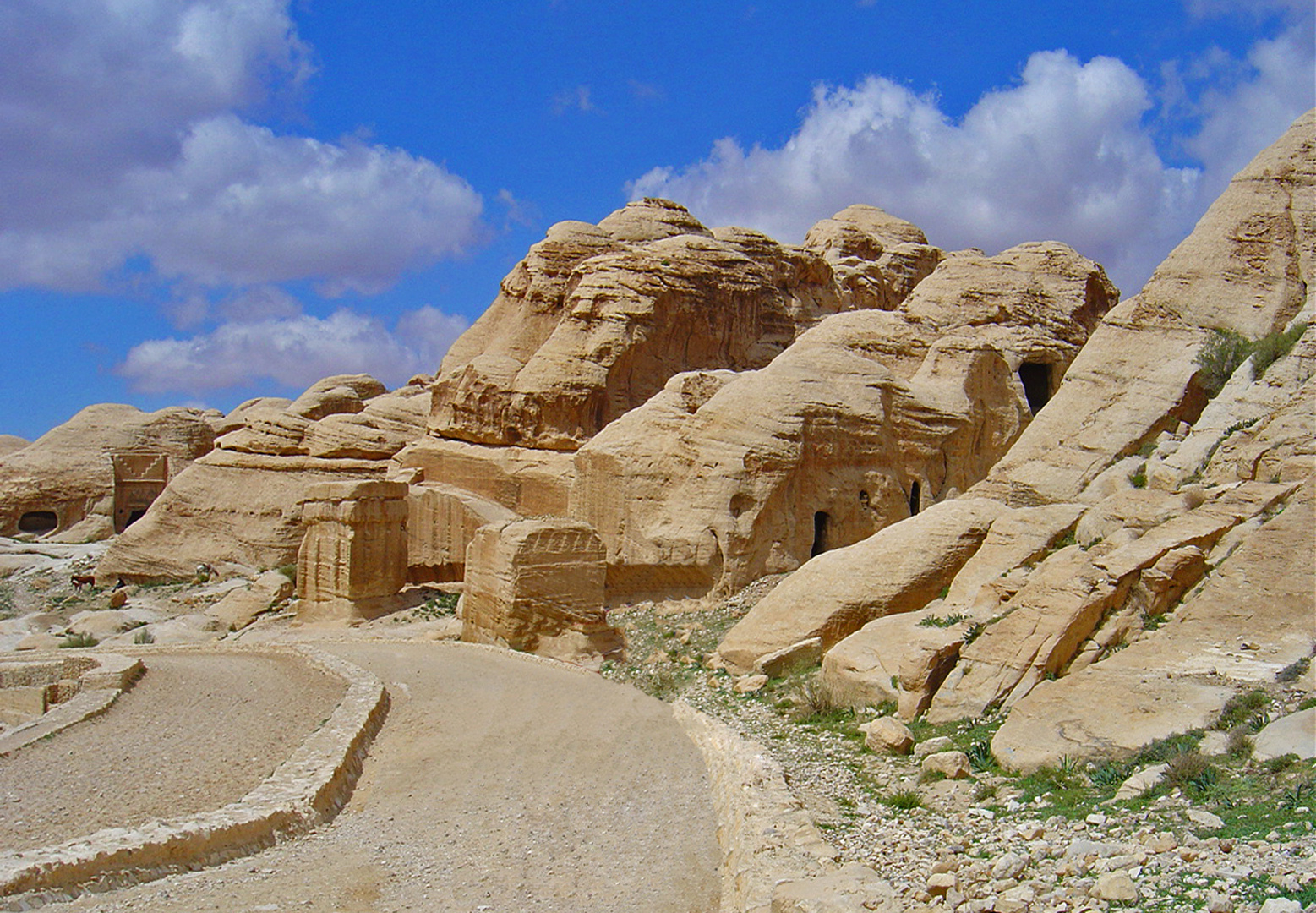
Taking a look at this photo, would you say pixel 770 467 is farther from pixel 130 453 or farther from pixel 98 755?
pixel 130 453

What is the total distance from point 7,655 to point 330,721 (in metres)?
10.5

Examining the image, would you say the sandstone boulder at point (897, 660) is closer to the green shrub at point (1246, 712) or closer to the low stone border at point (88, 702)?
the green shrub at point (1246, 712)

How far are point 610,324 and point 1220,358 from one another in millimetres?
18002

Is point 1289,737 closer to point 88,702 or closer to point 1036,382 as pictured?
point 88,702

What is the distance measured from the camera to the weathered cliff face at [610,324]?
100ft

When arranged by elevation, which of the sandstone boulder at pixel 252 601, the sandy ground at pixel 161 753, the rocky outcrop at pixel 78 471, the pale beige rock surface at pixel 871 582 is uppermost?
the rocky outcrop at pixel 78 471

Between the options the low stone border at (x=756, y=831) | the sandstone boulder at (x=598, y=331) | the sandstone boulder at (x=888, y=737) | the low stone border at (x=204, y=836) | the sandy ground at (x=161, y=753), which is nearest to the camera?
the low stone border at (x=756, y=831)

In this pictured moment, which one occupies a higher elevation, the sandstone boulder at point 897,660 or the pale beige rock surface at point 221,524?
the pale beige rock surface at point 221,524

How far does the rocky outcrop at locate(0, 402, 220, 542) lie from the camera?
3947cm

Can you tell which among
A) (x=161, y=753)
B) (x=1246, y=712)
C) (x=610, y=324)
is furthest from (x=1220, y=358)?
(x=610, y=324)

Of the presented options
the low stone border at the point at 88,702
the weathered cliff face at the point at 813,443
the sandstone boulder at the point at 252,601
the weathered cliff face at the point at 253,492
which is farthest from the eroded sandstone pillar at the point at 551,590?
the weathered cliff face at the point at 253,492

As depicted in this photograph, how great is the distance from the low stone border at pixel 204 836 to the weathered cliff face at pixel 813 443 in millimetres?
8790

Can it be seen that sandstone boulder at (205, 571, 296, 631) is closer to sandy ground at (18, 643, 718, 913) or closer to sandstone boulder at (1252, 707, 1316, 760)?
sandy ground at (18, 643, 718, 913)

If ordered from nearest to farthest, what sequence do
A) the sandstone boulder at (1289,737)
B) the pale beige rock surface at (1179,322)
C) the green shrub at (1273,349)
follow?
the sandstone boulder at (1289,737), the green shrub at (1273,349), the pale beige rock surface at (1179,322)
